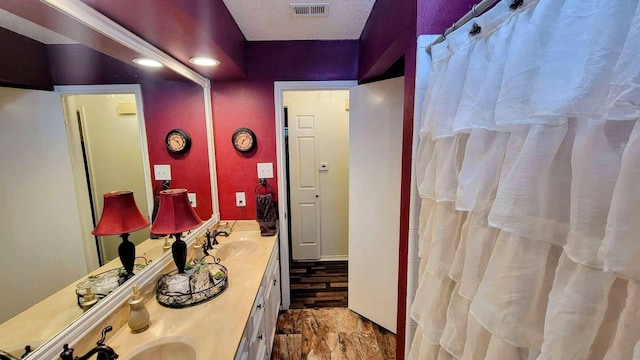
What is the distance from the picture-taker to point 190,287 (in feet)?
4.25

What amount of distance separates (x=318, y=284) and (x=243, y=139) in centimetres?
178

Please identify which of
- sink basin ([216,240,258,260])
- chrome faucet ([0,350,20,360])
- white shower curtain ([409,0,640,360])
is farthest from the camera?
sink basin ([216,240,258,260])

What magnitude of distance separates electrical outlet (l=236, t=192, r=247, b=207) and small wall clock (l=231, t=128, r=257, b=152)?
0.39 meters

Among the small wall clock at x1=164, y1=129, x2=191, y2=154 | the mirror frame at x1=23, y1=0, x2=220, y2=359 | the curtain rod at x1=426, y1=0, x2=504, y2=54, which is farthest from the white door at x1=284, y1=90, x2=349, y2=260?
the curtain rod at x1=426, y1=0, x2=504, y2=54

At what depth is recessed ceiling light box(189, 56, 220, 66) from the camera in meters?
1.60

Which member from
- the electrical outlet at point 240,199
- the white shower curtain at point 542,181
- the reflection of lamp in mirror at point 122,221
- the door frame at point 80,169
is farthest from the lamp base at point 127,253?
the white shower curtain at point 542,181

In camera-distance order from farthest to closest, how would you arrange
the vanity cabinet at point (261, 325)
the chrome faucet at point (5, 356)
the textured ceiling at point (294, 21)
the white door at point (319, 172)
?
the white door at point (319, 172)
the textured ceiling at point (294, 21)
the vanity cabinet at point (261, 325)
the chrome faucet at point (5, 356)

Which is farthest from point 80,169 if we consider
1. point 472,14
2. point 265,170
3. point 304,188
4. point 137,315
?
point 304,188

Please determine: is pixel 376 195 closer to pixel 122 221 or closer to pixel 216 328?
pixel 216 328

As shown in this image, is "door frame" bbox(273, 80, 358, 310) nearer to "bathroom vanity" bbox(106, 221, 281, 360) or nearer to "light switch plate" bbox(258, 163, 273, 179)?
"light switch plate" bbox(258, 163, 273, 179)

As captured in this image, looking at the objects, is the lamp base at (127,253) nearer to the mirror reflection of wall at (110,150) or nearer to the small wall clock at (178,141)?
the mirror reflection of wall at (110,150)

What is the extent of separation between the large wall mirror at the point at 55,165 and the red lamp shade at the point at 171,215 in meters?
0.12

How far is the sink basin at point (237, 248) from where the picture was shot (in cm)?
194

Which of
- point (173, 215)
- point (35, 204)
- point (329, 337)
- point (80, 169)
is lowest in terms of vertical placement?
point (329, 337)
